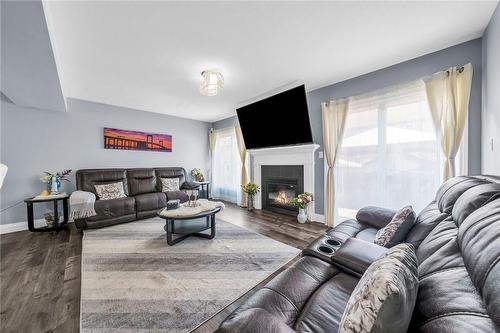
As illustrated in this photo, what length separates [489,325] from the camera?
0.43 m

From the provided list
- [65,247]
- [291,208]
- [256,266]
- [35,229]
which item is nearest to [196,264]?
[256,266]

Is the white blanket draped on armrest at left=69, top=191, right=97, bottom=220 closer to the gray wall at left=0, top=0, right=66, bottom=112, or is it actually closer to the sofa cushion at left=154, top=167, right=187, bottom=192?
the sofa cushion at left=154, top=167, right=187, bottom=192

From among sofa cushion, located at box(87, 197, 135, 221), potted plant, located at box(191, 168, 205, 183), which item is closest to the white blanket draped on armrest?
sofa cushion, located at box(87, 197, 135, 221)

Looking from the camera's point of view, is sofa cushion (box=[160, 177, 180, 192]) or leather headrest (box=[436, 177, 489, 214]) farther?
sofa cushion (box=[160, 177, 180, 192])

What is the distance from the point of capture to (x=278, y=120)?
3.59 meters

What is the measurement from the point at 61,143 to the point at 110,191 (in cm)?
130

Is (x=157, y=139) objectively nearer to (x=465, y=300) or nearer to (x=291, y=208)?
(x=291, y=208)

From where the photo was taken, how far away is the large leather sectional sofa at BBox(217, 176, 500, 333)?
501 mm

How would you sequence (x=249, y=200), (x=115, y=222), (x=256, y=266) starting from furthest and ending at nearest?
(x=249, y=200), (x=115, y=222), (x=256, y=266)

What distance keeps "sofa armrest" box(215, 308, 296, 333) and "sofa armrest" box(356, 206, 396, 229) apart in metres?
1.65

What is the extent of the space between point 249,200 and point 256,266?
245 centimetres

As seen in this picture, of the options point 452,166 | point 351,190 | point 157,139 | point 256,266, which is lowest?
point 256,266

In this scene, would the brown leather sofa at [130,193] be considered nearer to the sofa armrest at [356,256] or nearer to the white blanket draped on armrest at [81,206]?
the white blanket draped on armrest at [81,206]

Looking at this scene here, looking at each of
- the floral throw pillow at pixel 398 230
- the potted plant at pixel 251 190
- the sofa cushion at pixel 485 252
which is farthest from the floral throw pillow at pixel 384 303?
the potted plant at pixel 251 190
